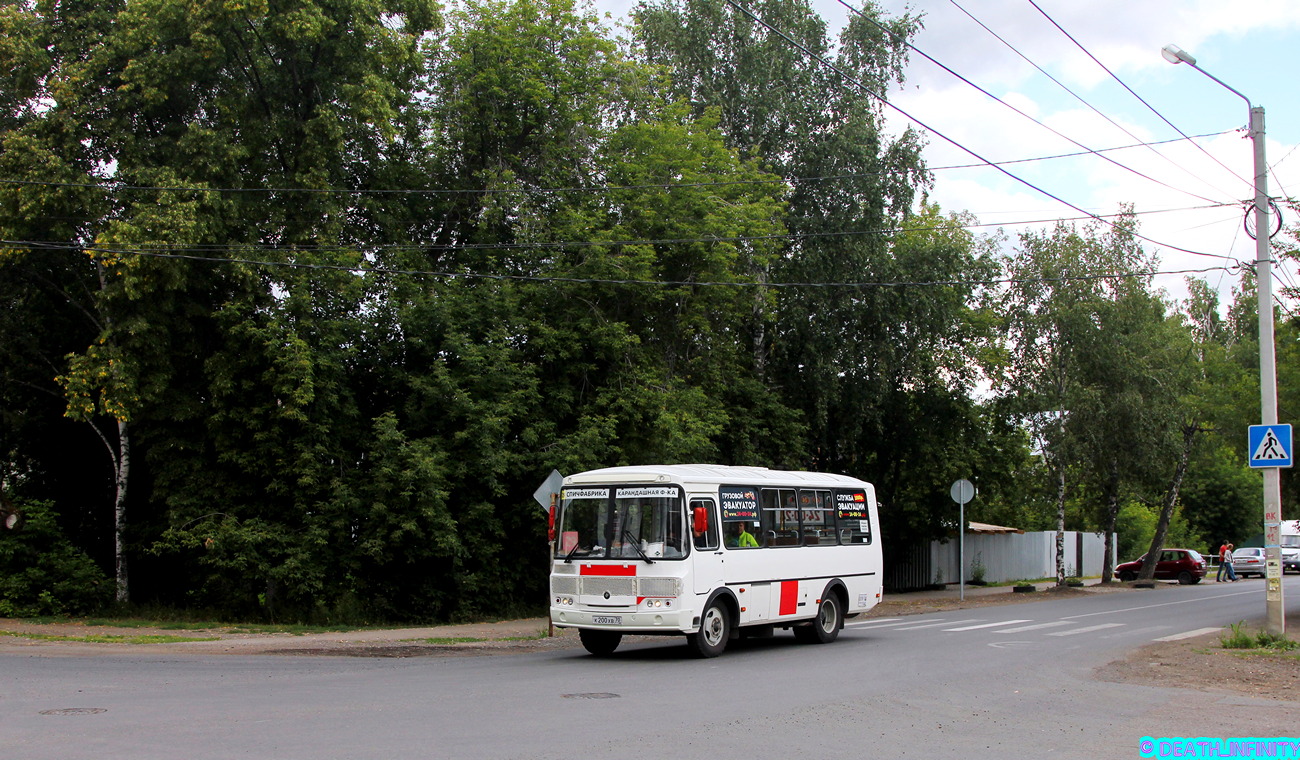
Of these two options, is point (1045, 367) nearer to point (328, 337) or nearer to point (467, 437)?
point (467, 437)

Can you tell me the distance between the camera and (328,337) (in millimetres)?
21812

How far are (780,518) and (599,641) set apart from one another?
137 inches

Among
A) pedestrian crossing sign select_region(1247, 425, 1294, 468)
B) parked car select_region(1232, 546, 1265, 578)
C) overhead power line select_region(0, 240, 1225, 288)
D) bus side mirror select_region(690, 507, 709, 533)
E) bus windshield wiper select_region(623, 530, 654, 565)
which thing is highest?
overhead power line select_region(0, 240, 1225, 288)

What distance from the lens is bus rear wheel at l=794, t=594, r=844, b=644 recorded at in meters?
18.0

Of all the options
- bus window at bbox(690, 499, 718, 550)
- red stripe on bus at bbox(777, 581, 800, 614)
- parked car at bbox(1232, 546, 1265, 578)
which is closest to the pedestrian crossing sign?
red stripe on bus at bbox(777, 581, 800, 614)

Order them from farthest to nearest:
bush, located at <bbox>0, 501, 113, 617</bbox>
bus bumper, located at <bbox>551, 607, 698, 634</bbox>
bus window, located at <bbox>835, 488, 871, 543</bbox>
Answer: bush, located at <bbox>0, 501, 113, 617</bbox>
bus window, located at <bbox>835, 488, 871, 543</bbox>
bus bumper, located at <bbox>551, 607, 698, 634</bbox>

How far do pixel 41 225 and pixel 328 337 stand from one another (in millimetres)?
6119

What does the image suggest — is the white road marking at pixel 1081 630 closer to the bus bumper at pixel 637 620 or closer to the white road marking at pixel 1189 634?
the white road marking at pixel 1189 634

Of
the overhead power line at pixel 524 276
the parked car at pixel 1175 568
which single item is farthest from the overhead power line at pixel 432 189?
the parked car at pixel 1175 568

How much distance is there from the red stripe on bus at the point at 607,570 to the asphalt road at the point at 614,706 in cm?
125

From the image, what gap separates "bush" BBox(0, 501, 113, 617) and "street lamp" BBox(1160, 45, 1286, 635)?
73.1ft

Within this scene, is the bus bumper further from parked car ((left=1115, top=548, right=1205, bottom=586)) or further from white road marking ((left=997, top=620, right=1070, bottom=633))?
parked car ((left=1115, top=548, right=1205, bottom=586))

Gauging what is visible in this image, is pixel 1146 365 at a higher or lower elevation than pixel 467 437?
higher

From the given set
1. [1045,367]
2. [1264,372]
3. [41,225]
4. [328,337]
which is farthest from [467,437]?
[1045,367]
